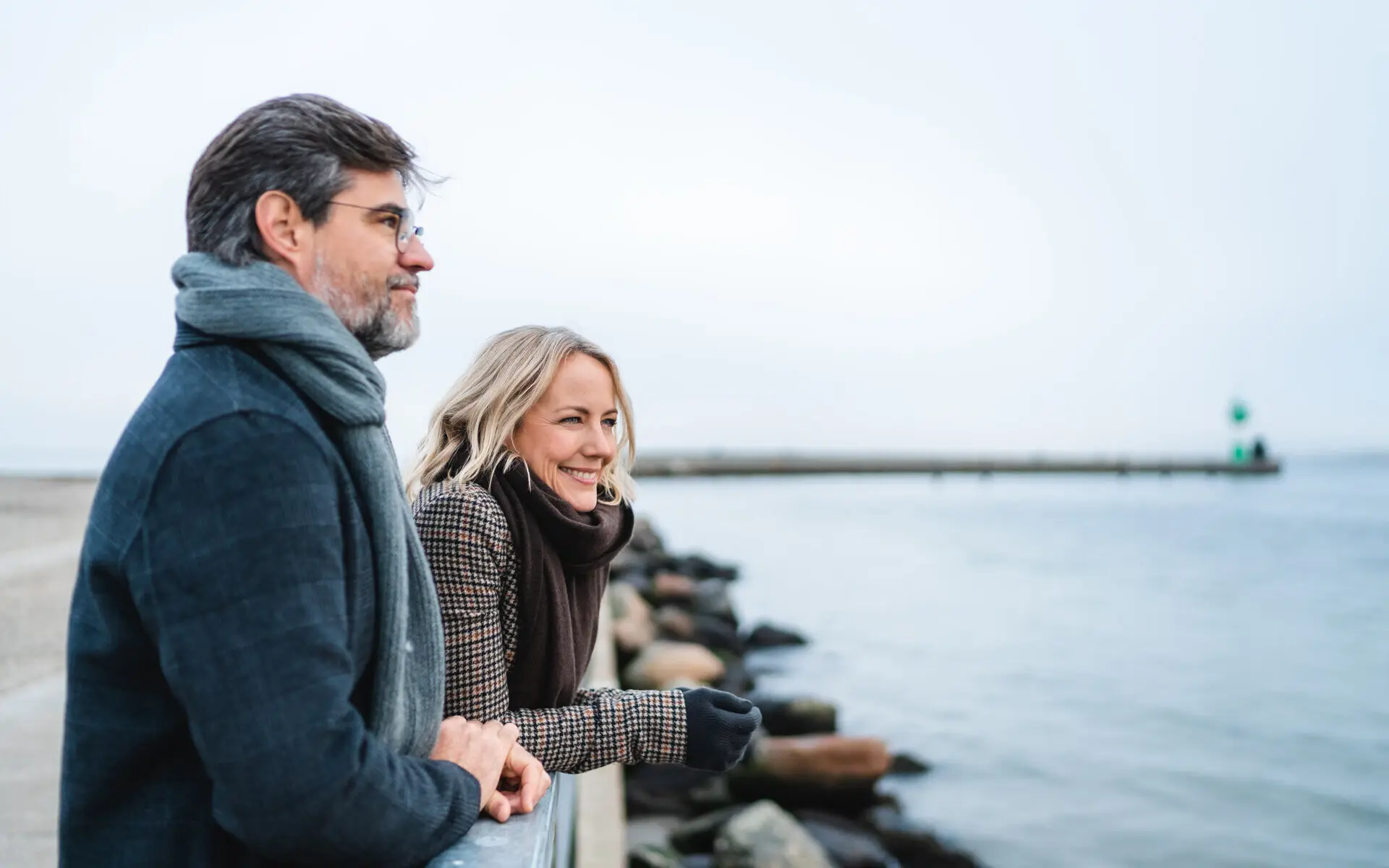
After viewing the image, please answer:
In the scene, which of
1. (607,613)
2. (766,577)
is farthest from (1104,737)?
(766,577)

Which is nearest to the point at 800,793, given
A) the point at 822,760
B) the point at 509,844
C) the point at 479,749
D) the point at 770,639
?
the point at 822,760

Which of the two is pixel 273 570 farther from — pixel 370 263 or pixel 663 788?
pixel 663 788

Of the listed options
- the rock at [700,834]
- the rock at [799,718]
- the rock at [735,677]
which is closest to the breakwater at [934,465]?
the rock at [735,677]

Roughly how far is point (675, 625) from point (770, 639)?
9.42ft

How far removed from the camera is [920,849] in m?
6.84

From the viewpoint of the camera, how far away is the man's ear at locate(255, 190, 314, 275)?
4.60ft

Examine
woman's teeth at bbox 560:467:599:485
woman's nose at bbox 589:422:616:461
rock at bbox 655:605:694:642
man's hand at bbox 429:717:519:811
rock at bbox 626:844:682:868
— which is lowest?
rock at bbox 626:844:682:868

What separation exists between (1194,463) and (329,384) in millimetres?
69436

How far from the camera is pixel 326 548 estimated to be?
1254 mm

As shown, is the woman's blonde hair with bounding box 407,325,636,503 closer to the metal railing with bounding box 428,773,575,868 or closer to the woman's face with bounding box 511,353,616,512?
the woman's face with bounding box 511,353,616,512

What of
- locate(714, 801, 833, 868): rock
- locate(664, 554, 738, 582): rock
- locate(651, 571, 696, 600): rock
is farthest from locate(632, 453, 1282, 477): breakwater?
locate(714, 801, 833, 868): rock

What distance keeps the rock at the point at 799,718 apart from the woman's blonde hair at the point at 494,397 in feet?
22.3

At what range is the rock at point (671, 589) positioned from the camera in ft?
46.3

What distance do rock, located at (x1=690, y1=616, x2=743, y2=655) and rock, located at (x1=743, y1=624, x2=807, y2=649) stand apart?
4.11ft
